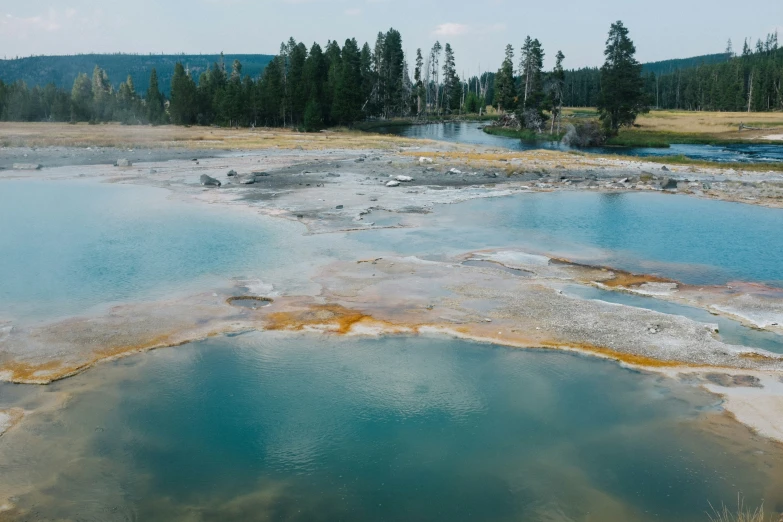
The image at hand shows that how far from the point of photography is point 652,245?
873 inches

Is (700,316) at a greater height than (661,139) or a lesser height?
lesser

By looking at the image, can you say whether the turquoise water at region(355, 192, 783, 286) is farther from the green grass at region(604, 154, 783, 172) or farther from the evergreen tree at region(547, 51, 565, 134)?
the evergreen tree at region(547, 51, 565, 134)

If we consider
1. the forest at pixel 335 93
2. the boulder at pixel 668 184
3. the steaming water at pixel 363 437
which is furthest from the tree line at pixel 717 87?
the steaming water at pixel 363 437

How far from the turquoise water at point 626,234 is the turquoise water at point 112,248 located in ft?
15.3

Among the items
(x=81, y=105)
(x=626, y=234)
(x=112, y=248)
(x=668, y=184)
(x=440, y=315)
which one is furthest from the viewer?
(x=81, y=105)

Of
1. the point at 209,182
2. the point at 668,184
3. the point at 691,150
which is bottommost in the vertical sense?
the point at 668,184

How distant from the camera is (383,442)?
937cm

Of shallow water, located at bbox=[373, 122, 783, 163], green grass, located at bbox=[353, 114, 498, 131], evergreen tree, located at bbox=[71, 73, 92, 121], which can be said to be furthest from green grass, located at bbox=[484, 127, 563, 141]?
evergreen tree, located at bbox=[71, 73, 92, 121]

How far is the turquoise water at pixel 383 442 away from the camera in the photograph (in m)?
8.03

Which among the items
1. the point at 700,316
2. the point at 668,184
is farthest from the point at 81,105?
the point at 700,316

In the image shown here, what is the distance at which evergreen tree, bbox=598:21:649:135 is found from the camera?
2640 inches

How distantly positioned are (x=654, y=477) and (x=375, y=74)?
91.1 m

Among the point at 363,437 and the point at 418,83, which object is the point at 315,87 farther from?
the point at 363,437

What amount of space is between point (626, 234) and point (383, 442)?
1764 centimetres
